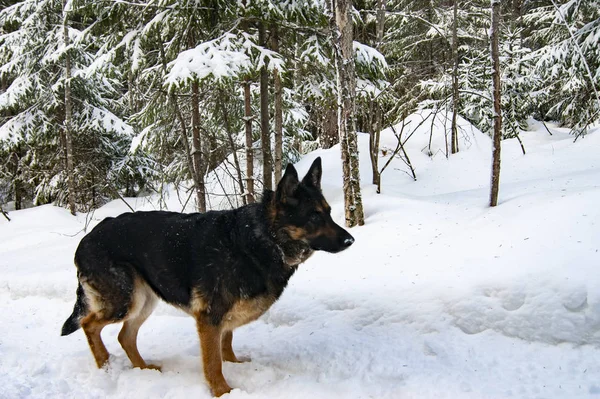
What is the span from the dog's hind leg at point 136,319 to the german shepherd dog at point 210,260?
13 mm

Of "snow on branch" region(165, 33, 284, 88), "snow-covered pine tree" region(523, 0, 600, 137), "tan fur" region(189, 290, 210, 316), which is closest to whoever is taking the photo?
"tan fur" region(189, 290, 210, 316)

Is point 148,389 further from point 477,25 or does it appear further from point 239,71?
point 477,25

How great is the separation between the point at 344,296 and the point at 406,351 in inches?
51.6

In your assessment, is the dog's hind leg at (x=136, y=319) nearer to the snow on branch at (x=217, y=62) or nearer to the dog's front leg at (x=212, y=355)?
the dog's front leg at (x=212, y=355)

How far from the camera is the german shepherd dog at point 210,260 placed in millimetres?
3744

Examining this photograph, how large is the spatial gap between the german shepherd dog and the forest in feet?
12.2

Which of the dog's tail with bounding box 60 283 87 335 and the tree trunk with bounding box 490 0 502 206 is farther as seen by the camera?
the tree trunk with bounding box 490 0 502 206

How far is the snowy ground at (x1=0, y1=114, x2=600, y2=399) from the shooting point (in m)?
3.69

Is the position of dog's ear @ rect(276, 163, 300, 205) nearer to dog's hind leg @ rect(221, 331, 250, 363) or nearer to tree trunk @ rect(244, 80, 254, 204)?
dog's hind leg @ rect(221, 331, 250, 363)

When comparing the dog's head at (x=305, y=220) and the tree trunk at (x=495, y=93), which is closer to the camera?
the dog's head at (x=305, y=220)

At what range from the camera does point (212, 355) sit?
375 cm

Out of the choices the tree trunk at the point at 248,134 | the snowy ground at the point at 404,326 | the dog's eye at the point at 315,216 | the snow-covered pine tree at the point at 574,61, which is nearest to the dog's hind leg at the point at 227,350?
the snowy ground at the point at 404,326

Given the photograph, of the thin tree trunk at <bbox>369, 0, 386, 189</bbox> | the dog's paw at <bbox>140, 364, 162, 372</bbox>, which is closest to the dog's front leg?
the dog's paw at <bbox>140, 364, 162, 372</bbox>

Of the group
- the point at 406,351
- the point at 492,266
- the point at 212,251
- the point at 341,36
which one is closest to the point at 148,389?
the point at 212,251
